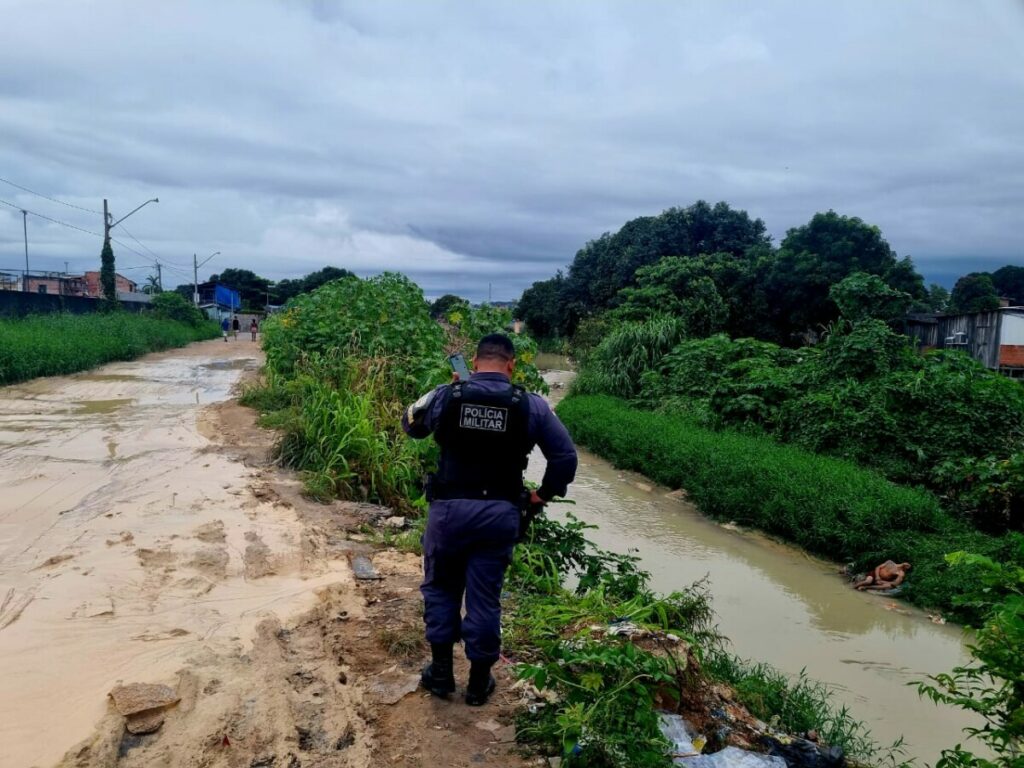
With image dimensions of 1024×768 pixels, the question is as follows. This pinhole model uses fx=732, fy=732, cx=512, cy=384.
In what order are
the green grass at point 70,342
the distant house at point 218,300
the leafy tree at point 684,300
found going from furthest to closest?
the distant house at point 218,300
the leafy tree at point 684,300
the green grass at point 70,342

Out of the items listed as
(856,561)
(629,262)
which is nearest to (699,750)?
(856,561)

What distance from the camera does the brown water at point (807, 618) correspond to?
183 inches

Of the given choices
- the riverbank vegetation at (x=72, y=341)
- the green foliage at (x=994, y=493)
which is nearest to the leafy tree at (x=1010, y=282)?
the green foliage at (x=994, y=493)

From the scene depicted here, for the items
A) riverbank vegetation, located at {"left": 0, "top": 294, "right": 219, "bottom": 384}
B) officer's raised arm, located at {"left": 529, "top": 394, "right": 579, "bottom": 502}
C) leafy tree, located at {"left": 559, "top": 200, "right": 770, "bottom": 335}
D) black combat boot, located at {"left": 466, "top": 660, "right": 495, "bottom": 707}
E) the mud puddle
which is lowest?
the mud puddle

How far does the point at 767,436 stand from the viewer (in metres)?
11.5

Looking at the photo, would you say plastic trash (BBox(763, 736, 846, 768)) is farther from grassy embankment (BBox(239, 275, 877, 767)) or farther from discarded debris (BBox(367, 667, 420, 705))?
discarded debris (BBox(367, 667, 420, 705))

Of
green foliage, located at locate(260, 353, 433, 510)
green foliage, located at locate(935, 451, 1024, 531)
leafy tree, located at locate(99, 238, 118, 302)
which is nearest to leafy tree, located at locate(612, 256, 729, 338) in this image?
green foliage, located at locate(935, 451, 1024, 531)

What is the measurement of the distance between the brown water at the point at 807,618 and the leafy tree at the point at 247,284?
6661 centimetres

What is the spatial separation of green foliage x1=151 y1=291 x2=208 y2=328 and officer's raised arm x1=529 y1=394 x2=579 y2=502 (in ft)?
119

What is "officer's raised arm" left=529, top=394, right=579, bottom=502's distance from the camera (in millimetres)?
3076

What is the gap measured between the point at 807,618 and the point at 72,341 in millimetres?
18810

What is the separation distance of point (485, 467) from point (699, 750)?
1.38m

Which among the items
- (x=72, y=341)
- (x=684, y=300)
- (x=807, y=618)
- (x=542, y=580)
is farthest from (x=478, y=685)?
(x=72, y=341)

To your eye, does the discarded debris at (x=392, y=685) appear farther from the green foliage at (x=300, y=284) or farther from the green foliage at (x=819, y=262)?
the green foliage at (x=300, y=284)
